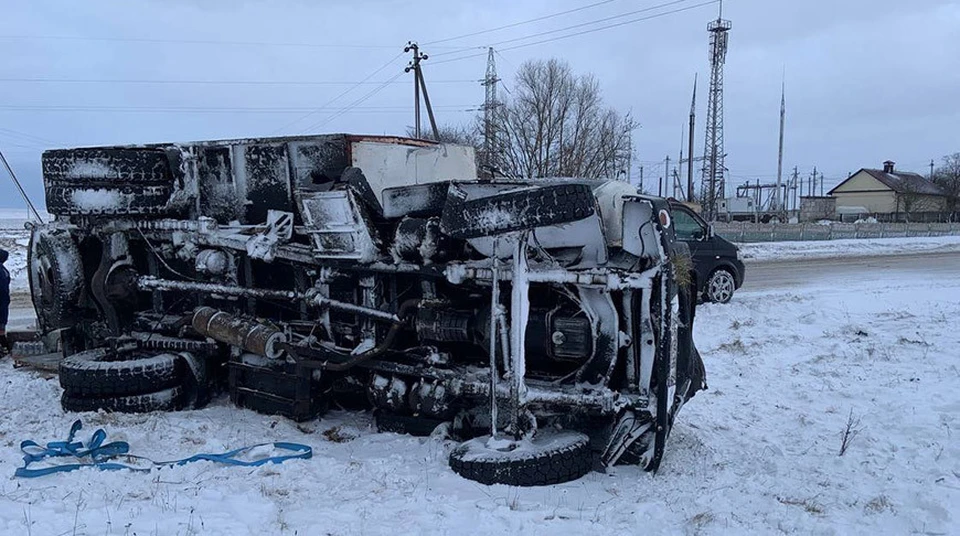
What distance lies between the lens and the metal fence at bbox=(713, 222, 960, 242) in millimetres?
27328

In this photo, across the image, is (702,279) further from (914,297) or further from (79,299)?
(79,299)

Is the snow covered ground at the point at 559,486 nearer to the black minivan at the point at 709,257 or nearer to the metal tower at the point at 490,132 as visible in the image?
the black minivan at the point at 709,257

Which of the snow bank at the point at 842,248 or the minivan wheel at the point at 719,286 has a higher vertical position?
the minivan wheel at the point at 719,286

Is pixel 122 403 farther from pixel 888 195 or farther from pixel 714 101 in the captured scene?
pixel 888 195

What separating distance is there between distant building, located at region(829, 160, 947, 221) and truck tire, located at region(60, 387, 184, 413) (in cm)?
6713

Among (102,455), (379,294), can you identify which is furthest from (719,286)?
(102,455)

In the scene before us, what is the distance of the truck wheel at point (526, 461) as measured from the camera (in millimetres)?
3912

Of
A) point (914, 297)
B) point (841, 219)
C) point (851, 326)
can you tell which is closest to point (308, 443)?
point (851, 326)

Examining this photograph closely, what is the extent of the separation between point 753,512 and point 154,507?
9.96ft

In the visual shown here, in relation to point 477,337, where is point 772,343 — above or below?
below

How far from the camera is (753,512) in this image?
3.60 meters

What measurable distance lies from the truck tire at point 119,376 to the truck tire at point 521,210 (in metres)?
2.86

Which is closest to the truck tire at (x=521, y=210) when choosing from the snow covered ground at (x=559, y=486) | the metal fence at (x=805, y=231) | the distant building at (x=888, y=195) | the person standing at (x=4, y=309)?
the snow covered ground at (x=559, y=486)

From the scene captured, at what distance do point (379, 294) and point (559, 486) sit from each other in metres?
1.91
